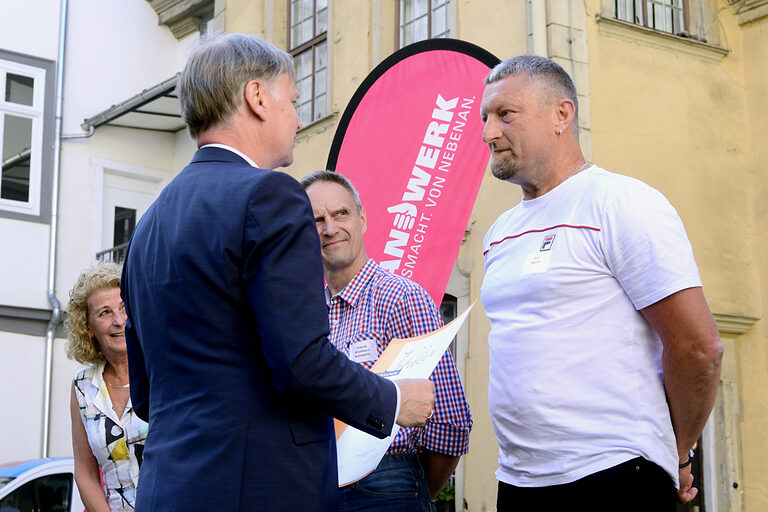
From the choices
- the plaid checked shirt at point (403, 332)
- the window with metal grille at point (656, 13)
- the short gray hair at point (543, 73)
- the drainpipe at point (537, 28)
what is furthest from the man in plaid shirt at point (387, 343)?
the window with metal grille at point (656, 13)

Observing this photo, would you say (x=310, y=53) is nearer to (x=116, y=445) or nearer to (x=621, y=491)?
(x=116, y=445)

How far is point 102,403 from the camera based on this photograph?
404 cm

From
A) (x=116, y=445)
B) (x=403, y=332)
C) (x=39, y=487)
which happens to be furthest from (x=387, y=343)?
(x=39, y=487)

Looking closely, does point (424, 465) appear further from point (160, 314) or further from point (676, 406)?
point (160, 314)

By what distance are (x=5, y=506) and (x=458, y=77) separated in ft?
16.6

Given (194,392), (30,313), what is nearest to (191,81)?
(194,392)

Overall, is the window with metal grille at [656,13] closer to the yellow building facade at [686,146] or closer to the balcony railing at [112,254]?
the yellow building facade at [686,146]

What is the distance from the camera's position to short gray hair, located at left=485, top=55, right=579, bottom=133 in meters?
3.23

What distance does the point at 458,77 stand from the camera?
650 cm

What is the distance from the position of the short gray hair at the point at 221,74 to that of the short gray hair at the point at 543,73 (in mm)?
935

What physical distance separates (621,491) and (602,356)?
0.35 meters

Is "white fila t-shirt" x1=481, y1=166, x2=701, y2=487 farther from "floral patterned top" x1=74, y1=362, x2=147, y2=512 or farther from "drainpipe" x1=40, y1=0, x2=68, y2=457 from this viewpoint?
"drainpipe" x1=40, y1=0, x2=68, y2=457

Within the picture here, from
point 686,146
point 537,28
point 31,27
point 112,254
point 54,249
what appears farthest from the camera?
point 112,254

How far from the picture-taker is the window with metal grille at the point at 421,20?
1216 cm
